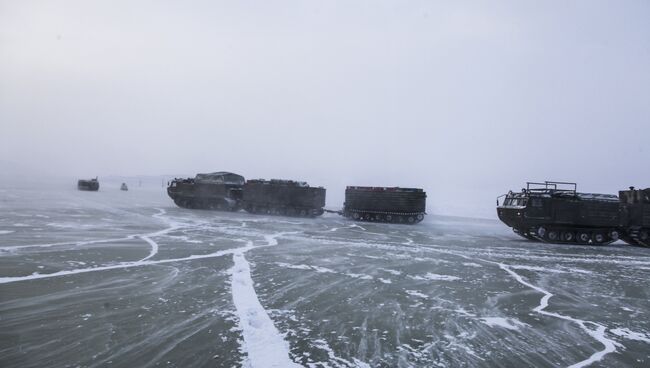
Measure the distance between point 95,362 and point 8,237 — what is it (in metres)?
11.5

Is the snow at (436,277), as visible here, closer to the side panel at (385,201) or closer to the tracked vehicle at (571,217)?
the tracked vehicle at (571,217)

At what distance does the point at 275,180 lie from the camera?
32.1m

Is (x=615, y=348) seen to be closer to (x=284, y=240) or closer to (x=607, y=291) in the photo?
(x=607, y=291)

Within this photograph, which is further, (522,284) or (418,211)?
(418,211)

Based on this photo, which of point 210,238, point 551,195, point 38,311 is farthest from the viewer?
point 551,195

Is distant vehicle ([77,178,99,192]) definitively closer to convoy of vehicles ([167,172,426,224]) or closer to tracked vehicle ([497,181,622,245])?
convoy of vehicles ([167,172,426,224])

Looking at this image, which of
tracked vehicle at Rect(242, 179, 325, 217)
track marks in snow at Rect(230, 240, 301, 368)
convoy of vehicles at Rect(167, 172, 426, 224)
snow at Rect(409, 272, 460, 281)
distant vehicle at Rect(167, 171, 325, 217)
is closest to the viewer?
track marks in snow at Rect(230, 240, 301, 368)

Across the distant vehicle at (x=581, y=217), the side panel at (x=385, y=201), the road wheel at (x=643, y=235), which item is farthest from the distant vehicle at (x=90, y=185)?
the road wheel at (x=643, y=235)

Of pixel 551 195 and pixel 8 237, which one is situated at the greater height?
pixel 551 195

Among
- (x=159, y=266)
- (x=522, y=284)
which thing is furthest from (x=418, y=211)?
(x=159, y=266)

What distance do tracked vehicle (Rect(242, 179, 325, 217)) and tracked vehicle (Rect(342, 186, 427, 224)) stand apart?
8.07 ft

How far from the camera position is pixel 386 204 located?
95.7 feet

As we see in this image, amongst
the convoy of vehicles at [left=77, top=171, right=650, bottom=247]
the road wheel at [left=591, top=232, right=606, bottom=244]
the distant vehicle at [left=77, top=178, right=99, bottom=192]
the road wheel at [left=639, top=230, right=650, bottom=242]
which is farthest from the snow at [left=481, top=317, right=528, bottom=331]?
the distant vehicle at [left=77, top=178, right=99, bottom=192]

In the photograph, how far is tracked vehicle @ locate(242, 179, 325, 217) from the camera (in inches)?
1218
